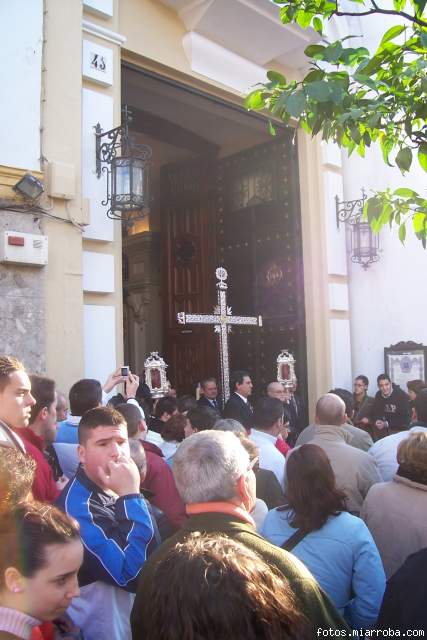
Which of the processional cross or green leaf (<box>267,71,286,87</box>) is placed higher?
green leaf (<box>267,71,286,87</box>)

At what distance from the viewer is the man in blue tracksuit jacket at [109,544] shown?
2.16 m

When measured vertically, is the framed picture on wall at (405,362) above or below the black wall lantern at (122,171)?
below

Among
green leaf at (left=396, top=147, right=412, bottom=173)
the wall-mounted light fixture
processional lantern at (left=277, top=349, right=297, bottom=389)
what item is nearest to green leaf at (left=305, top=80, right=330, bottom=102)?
green leaf at (left=396, top=147, right=412, bottom=173)

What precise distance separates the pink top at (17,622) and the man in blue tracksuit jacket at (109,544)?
22.6 inches

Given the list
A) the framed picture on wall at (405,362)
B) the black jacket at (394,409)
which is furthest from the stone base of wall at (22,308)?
the framed picture on wall at (405,362)

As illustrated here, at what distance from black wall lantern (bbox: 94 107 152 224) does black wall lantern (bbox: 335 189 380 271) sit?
12.7 feet

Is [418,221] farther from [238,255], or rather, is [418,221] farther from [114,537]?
[238,255]

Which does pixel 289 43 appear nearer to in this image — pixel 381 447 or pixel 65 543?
pixel 381 447

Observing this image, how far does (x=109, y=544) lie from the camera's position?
218 cm

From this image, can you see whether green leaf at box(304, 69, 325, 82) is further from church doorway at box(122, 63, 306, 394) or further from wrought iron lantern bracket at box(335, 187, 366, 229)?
wrought iron lantern bracket at box(335, 187, 366, 229)

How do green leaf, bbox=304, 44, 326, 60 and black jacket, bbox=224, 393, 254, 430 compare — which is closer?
green leaf, bbox=304, 44, 326, 60

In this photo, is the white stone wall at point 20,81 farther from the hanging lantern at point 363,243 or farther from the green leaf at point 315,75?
the hanging lantern at point 363,243

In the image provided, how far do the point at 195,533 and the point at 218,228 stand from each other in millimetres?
9189

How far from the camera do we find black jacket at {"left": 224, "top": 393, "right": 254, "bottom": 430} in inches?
271
